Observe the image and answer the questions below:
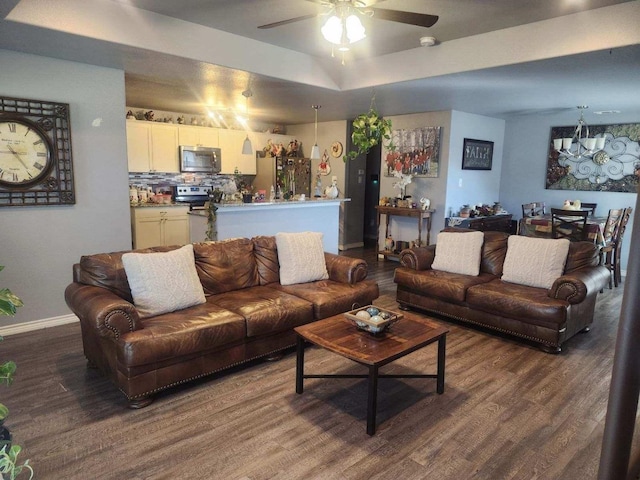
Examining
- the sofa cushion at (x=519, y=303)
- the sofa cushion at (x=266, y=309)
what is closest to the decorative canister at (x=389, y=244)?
the sofa cushion at (x=519, y=303)

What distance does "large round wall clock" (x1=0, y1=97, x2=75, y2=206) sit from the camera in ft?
11.6

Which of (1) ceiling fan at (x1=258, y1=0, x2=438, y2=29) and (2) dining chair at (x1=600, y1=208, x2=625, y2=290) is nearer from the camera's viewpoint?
(1) ceiling fan at (x1=258, y1=0, x2=438, y2=29)

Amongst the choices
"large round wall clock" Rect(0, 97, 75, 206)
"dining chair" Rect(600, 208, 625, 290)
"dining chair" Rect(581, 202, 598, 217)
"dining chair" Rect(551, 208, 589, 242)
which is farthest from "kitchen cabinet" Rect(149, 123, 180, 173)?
"dining chair" Rect(581, 202, 598, 217)

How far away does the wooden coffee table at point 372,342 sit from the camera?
91.3 inches

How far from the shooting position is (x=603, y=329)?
402 centimetres

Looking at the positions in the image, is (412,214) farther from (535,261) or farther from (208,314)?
(208,314)

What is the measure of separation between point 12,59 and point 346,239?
18.3ft

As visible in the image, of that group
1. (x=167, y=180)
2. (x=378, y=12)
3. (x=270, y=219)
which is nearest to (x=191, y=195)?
(x=167, y=180)

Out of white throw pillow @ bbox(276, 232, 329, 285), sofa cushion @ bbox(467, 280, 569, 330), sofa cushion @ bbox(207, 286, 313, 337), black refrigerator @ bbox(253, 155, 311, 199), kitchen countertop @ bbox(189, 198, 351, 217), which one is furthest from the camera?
black refrigerator @ bbox(253, 155, 311, 199)

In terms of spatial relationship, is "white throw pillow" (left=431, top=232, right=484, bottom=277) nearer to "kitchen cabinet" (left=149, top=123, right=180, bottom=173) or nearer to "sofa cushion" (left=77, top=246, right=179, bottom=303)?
"sofa cushion" (left=77, top=246, right=179, bottom=303)

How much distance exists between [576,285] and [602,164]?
3.90m

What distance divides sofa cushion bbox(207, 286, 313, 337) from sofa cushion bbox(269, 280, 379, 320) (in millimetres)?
95

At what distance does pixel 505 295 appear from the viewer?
12.0 feet

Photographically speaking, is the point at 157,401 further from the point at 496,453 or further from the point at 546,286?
the point at 546,286
